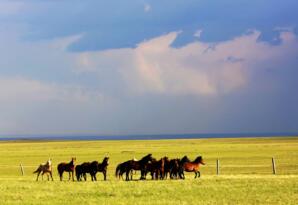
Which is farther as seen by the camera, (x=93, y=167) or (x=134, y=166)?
(x=93, y=167)

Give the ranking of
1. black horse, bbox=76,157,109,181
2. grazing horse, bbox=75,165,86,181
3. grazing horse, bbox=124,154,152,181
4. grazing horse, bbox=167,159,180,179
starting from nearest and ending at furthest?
grazing horse, bbox=167,159,180,179
grazing horse, bbox=124,154,152,181
black horse, bbox=76,157,109,181
grazing horse, bbox=75,165,86,181

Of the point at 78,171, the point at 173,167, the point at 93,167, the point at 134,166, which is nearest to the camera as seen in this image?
the point at 173,167

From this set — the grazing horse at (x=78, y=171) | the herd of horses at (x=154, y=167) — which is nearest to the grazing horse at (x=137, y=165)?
the herd of horses at (x=154, y=167)

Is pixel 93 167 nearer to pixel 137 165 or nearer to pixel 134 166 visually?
pixel 134 166

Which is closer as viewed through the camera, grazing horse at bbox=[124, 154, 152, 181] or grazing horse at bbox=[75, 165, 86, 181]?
grazing horse at bbox=[124, 154, 152, 181]

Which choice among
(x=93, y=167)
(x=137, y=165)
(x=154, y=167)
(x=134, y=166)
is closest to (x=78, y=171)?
(x=93, y=167)

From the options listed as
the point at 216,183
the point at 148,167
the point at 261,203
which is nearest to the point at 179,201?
the point at 261,203

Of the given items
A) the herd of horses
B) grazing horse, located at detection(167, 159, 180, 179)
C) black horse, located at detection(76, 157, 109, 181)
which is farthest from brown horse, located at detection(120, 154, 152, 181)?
grazing horse, located at detection(167, 159, 180, 179)

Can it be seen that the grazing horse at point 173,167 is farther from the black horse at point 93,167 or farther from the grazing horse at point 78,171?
the grazing horse at point 78,171

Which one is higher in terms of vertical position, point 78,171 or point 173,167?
point 173,167

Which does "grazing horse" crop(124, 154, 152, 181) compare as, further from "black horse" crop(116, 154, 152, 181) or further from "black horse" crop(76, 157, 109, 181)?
"black horse" crop(76, 157, 109, 181)

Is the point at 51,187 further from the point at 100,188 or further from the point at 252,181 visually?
the point at 252,181

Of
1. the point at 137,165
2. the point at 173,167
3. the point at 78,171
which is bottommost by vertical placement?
the point at 78,171

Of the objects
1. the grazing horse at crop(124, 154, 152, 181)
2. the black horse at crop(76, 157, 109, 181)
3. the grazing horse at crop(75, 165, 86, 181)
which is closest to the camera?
the grazing horse at crop(124, 154, 152, 181)
